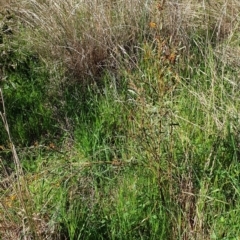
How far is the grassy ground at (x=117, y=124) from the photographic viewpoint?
2.24 m

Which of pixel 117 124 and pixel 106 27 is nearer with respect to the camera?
pixel 117 124

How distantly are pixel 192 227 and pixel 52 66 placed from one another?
196 cm

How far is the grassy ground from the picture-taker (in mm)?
2236

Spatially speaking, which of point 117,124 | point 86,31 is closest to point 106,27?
point 86,31

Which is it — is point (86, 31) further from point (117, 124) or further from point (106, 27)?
point (117, 124)

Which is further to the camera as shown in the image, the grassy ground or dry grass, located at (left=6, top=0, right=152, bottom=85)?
dry grass, located at (left=6, top=0, right=152, bottom=85)

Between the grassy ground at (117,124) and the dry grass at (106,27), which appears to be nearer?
the grassy ground at (117,124)

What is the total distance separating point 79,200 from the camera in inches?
93.9

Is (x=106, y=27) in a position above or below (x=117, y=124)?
above

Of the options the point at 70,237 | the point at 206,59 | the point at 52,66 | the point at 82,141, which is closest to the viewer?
the point at 70,237

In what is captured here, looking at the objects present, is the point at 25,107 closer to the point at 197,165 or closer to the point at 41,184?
the point at 41,184

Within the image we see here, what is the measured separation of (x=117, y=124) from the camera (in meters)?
3.10

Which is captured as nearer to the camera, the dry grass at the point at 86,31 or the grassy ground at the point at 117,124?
the grassy ground at the point at 117,124

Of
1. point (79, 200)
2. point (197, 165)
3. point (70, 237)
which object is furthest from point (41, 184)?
point (197, 165)
